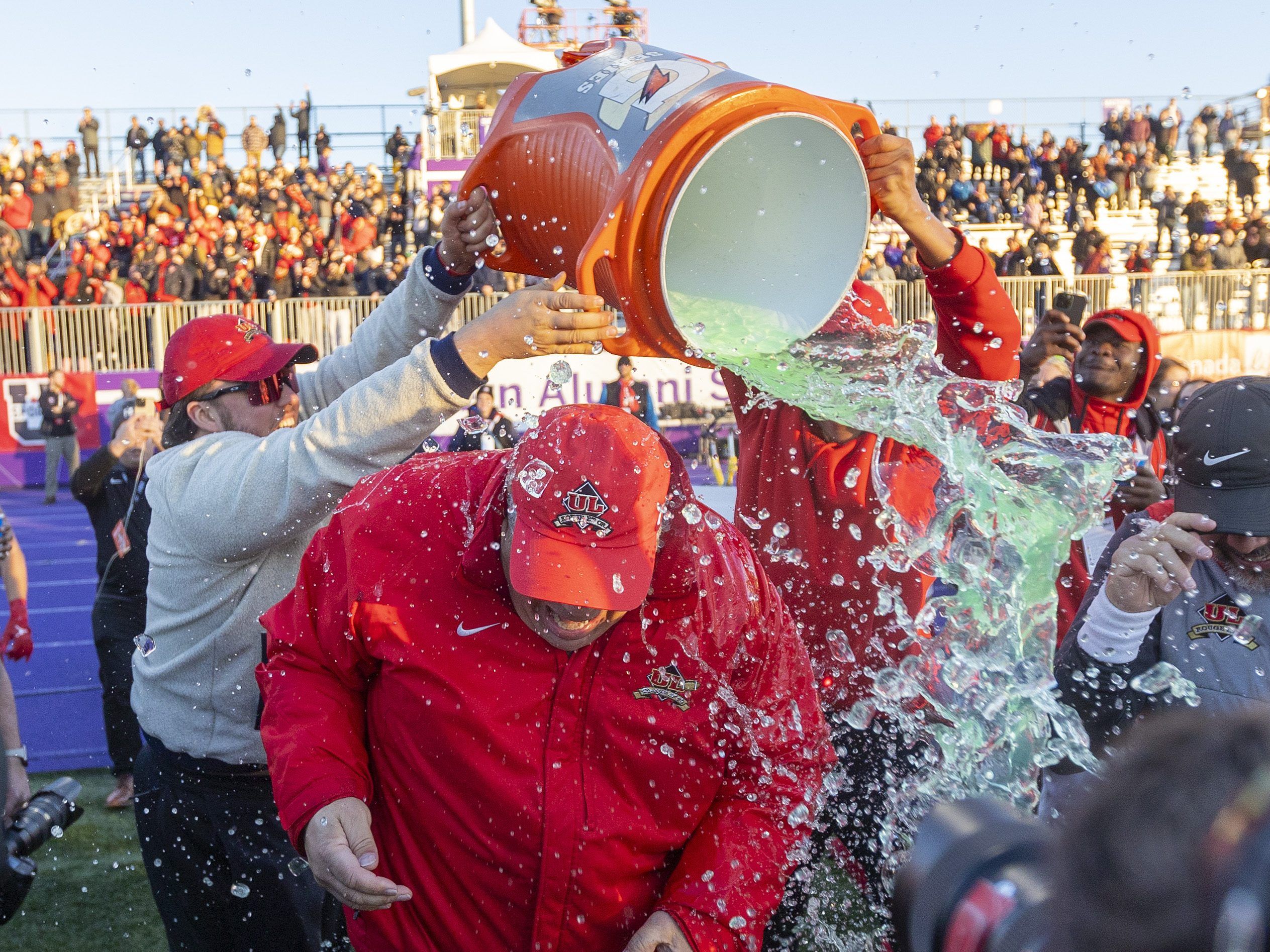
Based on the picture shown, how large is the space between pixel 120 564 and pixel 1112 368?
4.10m

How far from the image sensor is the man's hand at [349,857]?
5.93 feet

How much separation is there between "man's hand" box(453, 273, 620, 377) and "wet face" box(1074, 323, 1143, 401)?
3.02 meters

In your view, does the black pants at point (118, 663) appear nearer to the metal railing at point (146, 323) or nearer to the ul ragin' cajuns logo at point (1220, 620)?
the ul ragin' cajuns logo at point (1220, 620)

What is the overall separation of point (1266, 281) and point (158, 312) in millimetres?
17375

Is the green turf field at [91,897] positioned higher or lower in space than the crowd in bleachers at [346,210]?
lower

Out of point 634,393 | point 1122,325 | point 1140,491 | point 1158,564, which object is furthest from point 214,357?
point 634,393

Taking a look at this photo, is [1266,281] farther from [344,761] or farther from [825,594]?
[344,761]

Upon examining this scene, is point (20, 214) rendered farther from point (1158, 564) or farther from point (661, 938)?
point (1158, 564)

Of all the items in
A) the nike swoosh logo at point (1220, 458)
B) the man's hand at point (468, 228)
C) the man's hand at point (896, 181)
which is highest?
the man's hand at point (896, 181)

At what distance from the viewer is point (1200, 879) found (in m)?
0.69

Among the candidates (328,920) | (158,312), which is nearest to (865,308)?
(328,920)

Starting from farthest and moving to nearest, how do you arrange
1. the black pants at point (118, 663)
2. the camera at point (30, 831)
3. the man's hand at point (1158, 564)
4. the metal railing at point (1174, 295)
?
1. the metal railing at point (1174, 295)
2. the black pants at point (118, 663)
3. the camera at point (30, 831)
4. the man's hand at point (1158, 564)

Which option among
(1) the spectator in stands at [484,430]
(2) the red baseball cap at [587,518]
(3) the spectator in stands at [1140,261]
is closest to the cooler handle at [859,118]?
(2) the red baseball cap at [587,518]

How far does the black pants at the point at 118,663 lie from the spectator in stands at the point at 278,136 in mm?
19448
